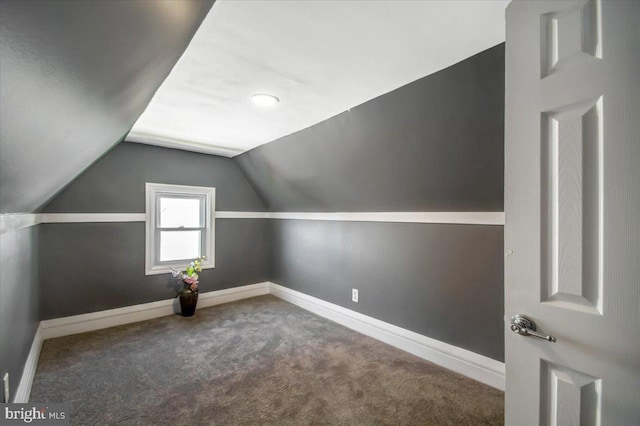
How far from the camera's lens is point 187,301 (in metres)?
3.46

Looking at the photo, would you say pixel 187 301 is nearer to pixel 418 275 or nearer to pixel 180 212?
pixel 180 212

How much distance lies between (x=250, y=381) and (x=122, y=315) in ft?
6.76

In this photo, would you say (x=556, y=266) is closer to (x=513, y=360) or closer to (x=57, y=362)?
(x=513, y=360)

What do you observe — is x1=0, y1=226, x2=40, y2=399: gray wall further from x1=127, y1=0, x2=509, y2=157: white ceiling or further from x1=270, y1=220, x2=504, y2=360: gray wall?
x1=270, y1=220, x2=504, y2=360: gray wall

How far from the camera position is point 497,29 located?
4.40 ft

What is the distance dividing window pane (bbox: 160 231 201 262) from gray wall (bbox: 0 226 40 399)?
1226 millimetres

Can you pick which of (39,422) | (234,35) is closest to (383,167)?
(234,35)

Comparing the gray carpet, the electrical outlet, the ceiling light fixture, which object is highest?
the ceiling light fixture

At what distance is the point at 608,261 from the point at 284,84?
1.82 metres

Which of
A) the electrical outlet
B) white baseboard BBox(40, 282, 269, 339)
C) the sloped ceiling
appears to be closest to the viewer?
the sloped ceiling

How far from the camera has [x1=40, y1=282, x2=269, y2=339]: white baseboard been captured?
290cm

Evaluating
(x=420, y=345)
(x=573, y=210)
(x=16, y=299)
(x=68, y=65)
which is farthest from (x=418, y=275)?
(x=16, y=299)

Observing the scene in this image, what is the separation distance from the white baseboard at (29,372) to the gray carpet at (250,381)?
52 mm

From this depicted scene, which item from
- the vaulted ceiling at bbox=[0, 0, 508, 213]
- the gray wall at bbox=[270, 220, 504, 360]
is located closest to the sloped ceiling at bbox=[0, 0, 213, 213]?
the vaulted ceiling at bbox=[0, 0, 508, 213]
